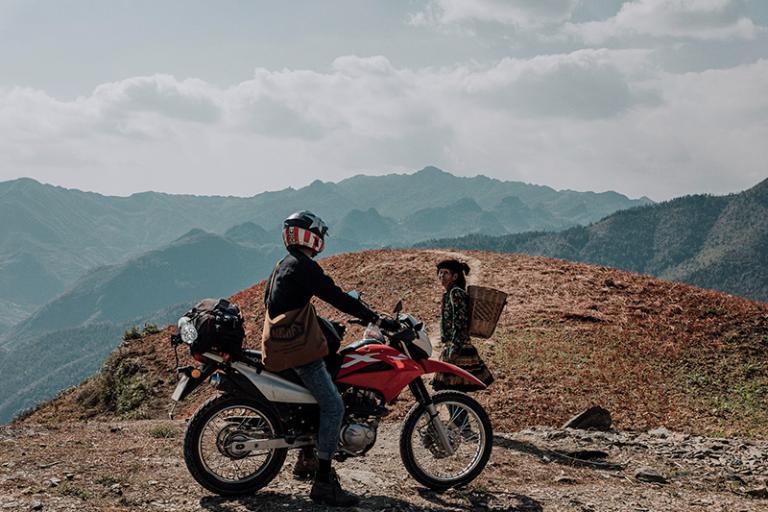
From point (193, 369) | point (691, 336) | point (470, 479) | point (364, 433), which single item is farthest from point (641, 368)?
point (193, 369)

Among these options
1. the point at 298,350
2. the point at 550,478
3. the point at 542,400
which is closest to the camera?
the point at 298,350

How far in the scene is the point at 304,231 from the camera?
7020 millimetres

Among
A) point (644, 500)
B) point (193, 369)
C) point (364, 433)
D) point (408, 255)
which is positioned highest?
point (408, 255)

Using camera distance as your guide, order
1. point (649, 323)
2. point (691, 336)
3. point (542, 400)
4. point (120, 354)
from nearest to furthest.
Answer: point (542, 400) < point (691, 336) < point (649, 323) < point (120, 354)

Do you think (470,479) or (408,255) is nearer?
(470,479)

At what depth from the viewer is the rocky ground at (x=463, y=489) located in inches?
282

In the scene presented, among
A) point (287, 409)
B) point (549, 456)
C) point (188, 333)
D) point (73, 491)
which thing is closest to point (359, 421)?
point (287, 409)

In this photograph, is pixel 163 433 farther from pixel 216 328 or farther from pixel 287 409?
pixel 216 328

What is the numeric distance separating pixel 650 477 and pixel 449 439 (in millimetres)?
3805

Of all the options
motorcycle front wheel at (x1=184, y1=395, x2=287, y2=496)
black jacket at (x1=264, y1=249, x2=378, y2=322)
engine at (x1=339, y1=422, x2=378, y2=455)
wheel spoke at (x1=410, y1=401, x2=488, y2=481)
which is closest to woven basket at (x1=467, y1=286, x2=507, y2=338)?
wheel spoke at (x1=410, y1=401, x2=488, y2=481)

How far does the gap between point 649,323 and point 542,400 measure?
794 centimetres

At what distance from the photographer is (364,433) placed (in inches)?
284

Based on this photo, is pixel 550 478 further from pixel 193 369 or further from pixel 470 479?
pixel 193 369

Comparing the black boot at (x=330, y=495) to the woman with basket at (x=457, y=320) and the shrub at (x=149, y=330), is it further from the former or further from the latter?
the shrub at (x=149, y=330)
